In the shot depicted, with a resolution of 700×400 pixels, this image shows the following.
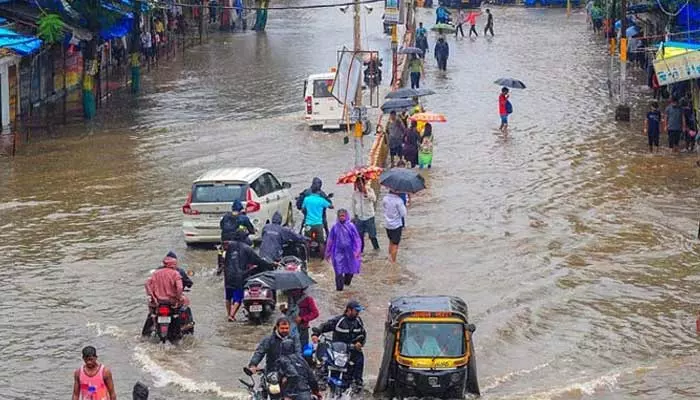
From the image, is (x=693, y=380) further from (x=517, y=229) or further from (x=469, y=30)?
(x=469, y=30)

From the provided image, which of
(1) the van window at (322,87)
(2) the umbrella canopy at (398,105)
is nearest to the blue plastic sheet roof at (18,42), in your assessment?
(1) the van window at (322,87)

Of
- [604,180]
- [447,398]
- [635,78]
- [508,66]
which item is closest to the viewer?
[447,398]

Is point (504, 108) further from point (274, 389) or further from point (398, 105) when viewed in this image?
point (274, 389)

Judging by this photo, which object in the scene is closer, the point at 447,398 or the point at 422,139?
the point at 447,398

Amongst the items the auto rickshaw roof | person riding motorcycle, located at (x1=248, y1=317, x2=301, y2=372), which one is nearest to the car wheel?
the auto rickshaw roof

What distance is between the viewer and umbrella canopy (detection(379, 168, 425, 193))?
22812mm

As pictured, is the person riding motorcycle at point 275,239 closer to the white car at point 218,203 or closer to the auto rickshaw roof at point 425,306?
the white car at point 218,203

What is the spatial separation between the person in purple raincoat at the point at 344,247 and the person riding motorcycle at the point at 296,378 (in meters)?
6.19

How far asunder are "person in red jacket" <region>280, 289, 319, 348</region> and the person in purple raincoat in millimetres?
3466

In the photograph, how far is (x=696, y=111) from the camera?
33344 mm

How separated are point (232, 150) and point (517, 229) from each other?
10975mm

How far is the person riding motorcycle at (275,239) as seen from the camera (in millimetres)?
19797

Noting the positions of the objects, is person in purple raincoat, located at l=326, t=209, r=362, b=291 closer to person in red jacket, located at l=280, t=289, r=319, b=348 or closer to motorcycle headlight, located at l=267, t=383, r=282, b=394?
person in red jacket, located at l=280, t=289, r=319, b=348

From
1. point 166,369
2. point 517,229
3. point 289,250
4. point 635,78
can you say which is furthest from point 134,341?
point 635,78
